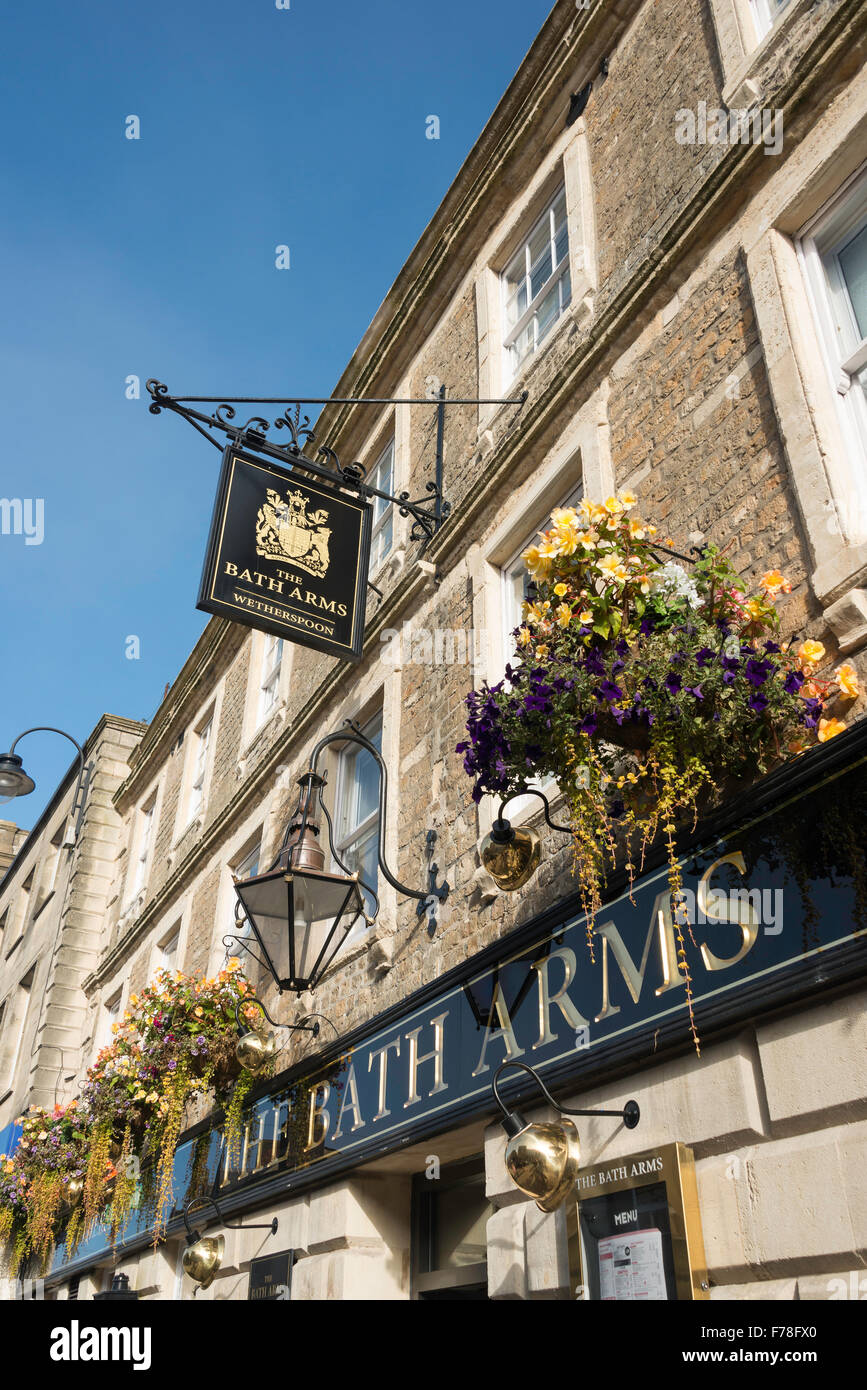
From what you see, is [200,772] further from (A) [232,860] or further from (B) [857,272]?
(B) [857,272]

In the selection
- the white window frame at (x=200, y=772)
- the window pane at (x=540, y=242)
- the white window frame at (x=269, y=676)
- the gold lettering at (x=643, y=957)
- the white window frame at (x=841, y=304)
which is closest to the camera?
the gold lettering at (x=643, y=957)

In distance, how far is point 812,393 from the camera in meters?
4.77

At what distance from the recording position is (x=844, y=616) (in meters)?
4.25

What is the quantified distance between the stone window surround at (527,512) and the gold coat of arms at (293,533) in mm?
1074

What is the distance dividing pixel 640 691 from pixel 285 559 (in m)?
3.95

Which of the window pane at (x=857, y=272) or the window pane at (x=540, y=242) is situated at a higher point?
the window pane at (x=540, y=242)

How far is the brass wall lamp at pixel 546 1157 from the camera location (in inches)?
172

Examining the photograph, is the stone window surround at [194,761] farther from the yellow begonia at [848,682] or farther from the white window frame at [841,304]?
the yellow begonia at [848,682]

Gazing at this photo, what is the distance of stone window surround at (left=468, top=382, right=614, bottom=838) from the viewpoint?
6.44 metres

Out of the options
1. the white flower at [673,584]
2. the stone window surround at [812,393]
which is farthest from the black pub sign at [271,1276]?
the stone window surround at [812,393]

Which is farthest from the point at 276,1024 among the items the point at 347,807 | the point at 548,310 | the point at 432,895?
the point at 548,310

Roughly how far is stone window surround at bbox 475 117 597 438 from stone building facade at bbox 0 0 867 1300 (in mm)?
26

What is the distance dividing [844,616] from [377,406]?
7.47 meters
